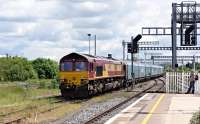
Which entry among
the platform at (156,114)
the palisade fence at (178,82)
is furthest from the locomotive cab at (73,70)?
the platform at (156,114)

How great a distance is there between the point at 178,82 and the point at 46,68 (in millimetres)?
→ 60078

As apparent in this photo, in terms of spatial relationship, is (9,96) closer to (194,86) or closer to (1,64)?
(194,86)

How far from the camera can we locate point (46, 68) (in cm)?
9888

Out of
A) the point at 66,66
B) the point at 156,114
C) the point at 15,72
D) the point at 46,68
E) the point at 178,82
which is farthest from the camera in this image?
the point at 46,68

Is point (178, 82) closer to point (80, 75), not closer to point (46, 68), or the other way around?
point (80, 75)

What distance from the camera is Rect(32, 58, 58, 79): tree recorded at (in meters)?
97.9

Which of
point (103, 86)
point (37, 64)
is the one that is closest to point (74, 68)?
point (103, 86)

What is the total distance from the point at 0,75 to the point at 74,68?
177ft

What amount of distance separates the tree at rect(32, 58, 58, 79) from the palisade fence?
189ft

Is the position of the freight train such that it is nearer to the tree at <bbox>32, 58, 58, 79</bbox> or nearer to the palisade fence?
the palisade fence

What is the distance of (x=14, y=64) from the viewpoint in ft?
300

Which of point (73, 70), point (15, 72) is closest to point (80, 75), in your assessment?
point (73, 70)

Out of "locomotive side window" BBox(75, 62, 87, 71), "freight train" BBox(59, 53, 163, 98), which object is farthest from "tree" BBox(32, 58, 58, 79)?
"locomotive side window" BBox(75, 62, 87, 71)

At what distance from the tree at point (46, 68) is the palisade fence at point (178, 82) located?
57.5m
